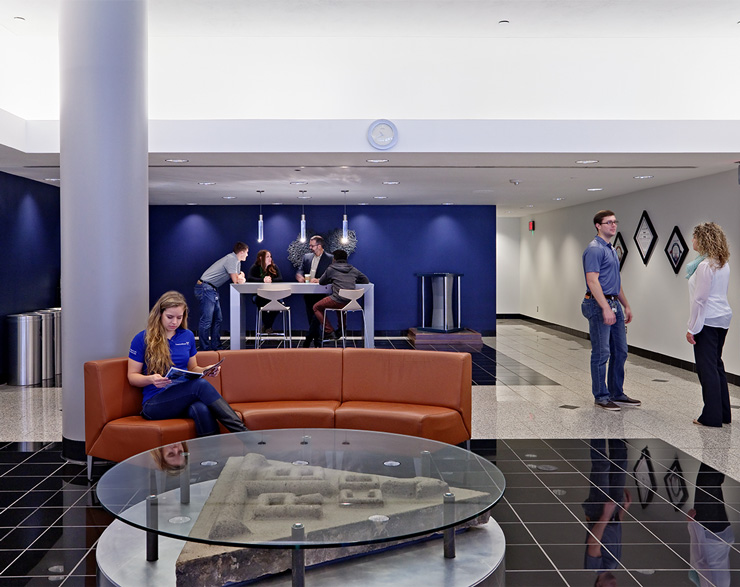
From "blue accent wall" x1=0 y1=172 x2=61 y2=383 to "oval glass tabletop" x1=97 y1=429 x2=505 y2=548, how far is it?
5.79 m

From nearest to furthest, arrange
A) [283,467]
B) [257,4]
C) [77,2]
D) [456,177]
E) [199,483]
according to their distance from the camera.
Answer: [199,483] < [283,467] < [77,2] < [257,4] < [456,177]

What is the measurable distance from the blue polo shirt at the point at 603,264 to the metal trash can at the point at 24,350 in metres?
6.03

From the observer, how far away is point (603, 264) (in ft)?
21.1

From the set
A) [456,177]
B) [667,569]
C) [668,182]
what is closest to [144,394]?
[667,569]

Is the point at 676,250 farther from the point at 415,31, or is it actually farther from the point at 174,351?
the point at 174,351

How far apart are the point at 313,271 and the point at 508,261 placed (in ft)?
23.4

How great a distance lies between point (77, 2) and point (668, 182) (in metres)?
7.28

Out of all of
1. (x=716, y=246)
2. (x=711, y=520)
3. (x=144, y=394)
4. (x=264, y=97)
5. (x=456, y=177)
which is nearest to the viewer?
(x=711, y=520)

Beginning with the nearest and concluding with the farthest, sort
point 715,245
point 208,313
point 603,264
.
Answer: point 715,245
point 603,264
point 208,313

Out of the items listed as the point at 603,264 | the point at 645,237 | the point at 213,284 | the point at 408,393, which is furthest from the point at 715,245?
the point at 213,284

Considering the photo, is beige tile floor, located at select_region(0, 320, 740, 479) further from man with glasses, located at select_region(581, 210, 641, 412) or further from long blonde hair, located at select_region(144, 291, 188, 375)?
long blonde hair, located at select_region(144, 291, 188, 375)

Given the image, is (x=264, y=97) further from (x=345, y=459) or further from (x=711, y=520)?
(x=711, y=520)

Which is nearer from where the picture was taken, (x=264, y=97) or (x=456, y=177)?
(x=264, y=97)

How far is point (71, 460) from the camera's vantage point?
15.7ft
